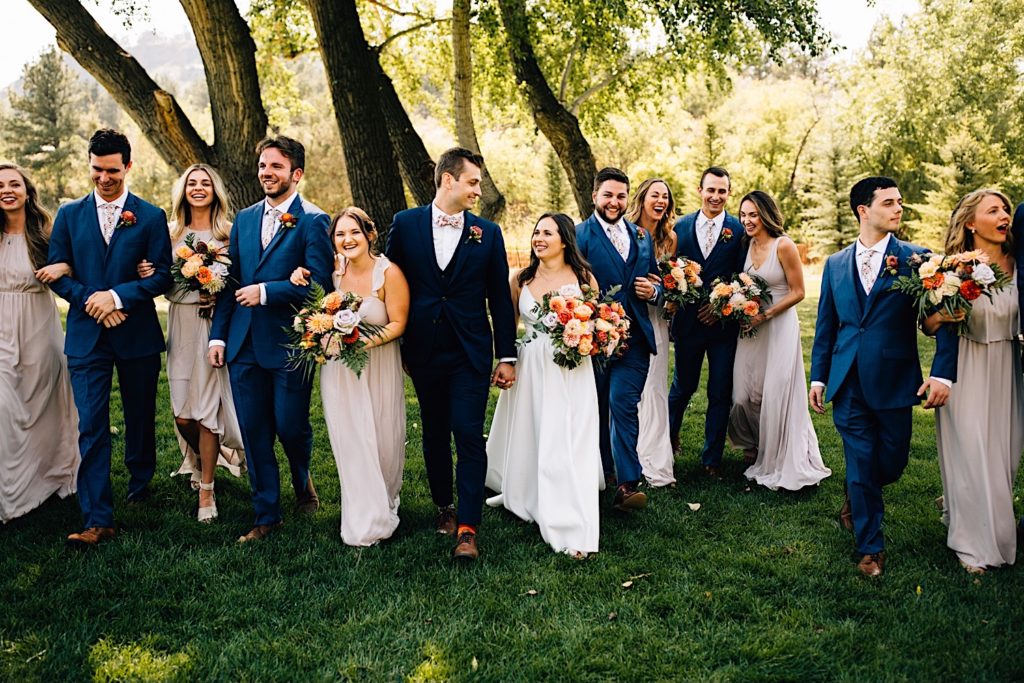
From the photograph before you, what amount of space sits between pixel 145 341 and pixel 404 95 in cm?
1303

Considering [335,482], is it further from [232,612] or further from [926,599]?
[926,599]

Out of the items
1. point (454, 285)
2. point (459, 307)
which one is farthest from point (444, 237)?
point (459, 307)

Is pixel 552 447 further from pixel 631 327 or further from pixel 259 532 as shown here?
pixel 259 532

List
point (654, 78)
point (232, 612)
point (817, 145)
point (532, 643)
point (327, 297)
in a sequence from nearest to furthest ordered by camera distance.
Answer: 1. point (532, 643)
2. point (232, 612)
3. point (327, 297)
4. point (654, 78)
5. point (817, 145)

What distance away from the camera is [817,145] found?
37.6 m

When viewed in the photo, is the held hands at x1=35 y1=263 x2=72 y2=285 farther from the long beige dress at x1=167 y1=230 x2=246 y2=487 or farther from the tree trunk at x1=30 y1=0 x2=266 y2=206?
the tree trunk at x1=30 y1=0 x2=266 y2=206

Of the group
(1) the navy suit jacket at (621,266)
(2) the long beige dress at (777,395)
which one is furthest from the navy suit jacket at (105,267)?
(2) the long beige dress at (777,395)

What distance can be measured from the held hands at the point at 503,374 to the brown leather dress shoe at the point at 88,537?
2852 mm

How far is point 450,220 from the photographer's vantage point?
5457 millimetres

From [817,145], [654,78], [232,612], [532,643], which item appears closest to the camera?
[532,643]

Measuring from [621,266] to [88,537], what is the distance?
4265 millimetres

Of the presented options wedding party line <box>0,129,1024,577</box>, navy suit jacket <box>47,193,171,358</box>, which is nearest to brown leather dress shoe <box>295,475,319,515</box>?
wedding party line <box>0,129,1024,577</box>

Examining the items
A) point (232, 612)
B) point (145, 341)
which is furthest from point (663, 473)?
point (145, 341)

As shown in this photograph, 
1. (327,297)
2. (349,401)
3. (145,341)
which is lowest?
(349,401)
